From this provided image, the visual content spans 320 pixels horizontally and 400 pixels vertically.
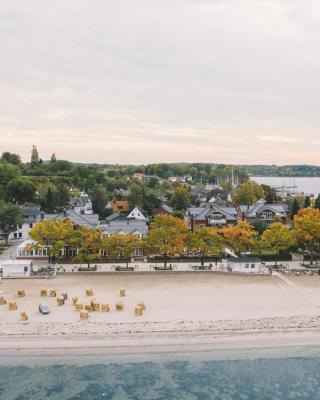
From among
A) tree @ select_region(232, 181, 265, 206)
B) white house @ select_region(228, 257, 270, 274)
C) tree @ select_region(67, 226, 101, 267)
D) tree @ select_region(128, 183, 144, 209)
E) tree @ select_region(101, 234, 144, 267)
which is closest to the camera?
white house @ select_region(228, 257, 270, 274)

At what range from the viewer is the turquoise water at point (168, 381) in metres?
25.5

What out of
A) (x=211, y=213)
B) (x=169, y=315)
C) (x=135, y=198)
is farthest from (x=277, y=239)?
(x=135, y=198)

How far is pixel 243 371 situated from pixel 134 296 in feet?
47.2

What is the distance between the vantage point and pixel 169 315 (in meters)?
35.2

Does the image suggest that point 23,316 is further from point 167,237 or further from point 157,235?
point 167,237

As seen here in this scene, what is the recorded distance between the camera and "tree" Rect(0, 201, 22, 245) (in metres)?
62.1

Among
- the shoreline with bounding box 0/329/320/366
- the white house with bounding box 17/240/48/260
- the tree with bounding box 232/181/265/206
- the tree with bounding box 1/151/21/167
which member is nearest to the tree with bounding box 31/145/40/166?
the tree with bounding box 1/151/21/167

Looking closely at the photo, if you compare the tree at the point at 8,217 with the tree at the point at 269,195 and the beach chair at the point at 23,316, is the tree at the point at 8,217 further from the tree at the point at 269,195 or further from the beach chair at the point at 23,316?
the tree at the point at 269,195

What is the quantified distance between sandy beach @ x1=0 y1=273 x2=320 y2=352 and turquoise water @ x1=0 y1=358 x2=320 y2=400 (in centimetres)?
221

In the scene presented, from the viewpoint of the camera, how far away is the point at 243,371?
92.0ft

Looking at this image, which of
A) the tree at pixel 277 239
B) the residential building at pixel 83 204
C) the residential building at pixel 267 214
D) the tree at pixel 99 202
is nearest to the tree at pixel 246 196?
the residential building at pixel 267 214

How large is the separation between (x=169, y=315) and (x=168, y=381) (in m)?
8.67

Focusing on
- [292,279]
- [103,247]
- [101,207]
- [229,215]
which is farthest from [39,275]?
[101,207]

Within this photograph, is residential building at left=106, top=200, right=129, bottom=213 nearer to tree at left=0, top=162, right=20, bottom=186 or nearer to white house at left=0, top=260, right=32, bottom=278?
tree at left=0, top=162, right=20, bottom=186
